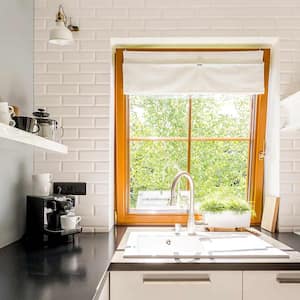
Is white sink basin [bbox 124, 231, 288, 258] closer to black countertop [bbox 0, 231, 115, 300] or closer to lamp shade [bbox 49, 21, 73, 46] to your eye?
black countertop [bbox 0, 231, 115, 300]

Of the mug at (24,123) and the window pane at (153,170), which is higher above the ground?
the mug at (24,123)

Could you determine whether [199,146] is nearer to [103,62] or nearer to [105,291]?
[103,62]

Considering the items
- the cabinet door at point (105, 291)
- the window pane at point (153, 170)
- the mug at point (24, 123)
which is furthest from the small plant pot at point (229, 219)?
the mug at point (24, 123)

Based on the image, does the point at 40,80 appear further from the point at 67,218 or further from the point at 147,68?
the point at 67,218

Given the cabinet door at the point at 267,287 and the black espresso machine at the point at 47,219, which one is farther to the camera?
the black espresso machine at the point at 47,219

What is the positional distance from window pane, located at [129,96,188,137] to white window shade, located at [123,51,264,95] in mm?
115

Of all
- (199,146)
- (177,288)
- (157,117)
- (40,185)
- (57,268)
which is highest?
(157,117)

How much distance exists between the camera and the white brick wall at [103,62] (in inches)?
98.3

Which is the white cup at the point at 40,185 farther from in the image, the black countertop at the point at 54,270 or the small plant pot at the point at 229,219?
the small plant pot at the point at 229,219

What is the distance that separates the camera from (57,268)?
158 cm

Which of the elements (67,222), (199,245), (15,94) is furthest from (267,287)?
(15,94)

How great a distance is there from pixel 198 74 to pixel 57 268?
1.59 meters

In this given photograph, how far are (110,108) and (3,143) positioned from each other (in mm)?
908

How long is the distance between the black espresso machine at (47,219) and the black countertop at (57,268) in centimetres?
7
